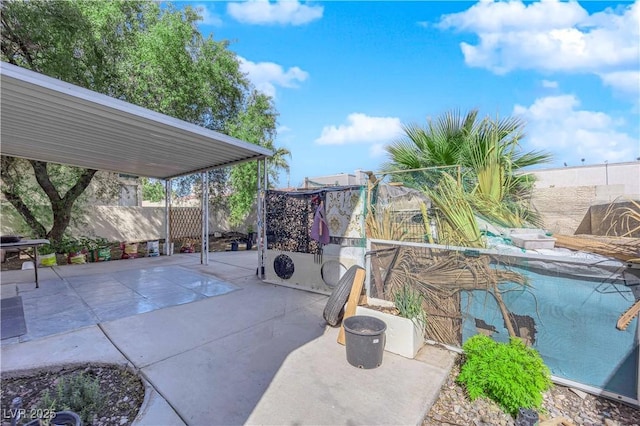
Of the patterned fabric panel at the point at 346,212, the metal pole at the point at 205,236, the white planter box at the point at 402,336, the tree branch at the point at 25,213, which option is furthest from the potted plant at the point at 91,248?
the white planter box at the point at 402,336

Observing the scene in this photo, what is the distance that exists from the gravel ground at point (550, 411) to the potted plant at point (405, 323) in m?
0.46

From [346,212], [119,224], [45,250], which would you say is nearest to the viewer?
[346,212]

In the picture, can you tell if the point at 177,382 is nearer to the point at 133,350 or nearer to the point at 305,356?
the point at 133,350

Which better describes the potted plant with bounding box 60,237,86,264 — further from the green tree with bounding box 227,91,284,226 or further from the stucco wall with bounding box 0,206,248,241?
the green tree with bounding box 227,91,284,226

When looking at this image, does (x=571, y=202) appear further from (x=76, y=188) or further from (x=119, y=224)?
(x=119, y=224)

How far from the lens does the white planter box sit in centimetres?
263

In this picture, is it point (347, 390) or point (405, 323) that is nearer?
point (347, 390)

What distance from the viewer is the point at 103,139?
15.8 ft

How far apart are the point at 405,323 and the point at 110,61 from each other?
867 cm

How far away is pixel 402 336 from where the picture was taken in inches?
105

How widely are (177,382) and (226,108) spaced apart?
28.0 ft

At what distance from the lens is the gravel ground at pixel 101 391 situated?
1.91 meters

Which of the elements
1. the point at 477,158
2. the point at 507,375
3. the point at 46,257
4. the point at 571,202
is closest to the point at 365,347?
the point at 507,375

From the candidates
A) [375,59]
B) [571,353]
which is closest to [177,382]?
[571,353]
